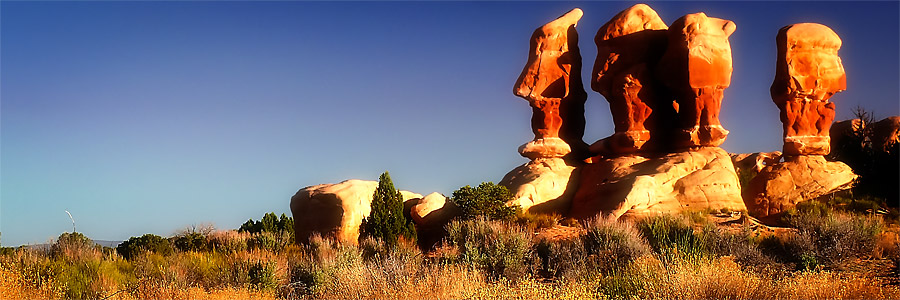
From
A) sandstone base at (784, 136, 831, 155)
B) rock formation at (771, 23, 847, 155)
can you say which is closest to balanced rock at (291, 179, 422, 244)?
sandstone base at (784, 136, 831, 155)

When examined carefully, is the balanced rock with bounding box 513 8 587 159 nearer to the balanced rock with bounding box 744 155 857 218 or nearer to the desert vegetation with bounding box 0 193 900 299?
the desert vegetation with bounding box 0 193 900 299

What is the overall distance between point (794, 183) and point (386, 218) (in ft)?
39.0

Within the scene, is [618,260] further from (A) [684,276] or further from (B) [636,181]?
(B) [636,181]

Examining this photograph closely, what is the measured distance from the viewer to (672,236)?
17641mm

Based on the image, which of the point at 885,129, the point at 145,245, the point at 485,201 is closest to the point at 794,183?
the point at 485,201

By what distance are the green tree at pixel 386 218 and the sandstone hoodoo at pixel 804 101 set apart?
1036 centimetres

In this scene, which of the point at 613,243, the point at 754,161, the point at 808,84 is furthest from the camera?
the point at 754,161

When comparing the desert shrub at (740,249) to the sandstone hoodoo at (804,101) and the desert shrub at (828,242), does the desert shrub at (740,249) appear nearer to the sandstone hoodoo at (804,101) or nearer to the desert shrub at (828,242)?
the desert shrub at (828,242)

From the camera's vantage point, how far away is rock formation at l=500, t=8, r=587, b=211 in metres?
25.8

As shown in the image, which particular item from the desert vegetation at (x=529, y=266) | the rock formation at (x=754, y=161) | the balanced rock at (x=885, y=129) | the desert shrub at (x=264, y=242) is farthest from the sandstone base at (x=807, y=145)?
the desert shrub at (x=264, y=242)

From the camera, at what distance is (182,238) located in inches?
875

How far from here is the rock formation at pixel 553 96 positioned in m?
25.8

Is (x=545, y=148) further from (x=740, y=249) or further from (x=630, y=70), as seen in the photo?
(x=740, y=249)

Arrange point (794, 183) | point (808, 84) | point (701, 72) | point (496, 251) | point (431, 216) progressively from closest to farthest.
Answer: point (496, 251), point (431, 216), point (794, 183), point (701, 72), point (808, 84)
